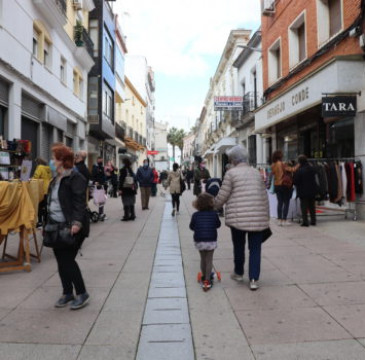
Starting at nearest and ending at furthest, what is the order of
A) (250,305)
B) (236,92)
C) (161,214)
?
(250,305) < (161,214) < (236,92)

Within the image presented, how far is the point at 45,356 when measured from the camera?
9.68 feet

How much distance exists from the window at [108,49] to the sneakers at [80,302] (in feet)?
69.9

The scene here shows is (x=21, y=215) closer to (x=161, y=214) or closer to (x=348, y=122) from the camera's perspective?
(x=161, y=214)

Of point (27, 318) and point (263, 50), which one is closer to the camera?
point (27, 318)

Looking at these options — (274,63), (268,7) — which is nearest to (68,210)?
(274,63)

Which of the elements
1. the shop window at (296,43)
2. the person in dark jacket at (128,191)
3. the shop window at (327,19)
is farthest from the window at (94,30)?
the shop window at (327,19)

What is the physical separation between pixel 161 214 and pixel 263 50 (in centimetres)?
970

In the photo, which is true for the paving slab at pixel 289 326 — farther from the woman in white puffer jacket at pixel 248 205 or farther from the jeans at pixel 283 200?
the jeans at pixel 283 200

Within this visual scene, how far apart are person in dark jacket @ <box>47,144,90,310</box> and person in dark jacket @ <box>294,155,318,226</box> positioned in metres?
6.31

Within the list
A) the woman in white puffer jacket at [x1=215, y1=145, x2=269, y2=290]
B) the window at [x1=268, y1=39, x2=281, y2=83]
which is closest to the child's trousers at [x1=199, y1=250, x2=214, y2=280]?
the woman in white puffer jacket at [x1=215, y1=145, x2=269, y2=290]

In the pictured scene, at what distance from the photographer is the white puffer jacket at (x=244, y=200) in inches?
176

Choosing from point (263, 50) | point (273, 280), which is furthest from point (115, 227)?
point (263, 50)

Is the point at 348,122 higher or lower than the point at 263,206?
higher

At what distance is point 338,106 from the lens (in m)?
9.49
